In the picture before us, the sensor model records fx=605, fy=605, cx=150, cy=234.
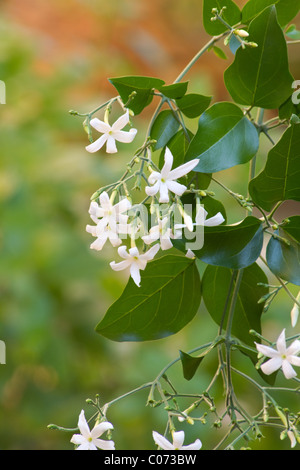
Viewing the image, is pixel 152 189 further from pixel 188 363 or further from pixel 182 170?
pixel 188 363

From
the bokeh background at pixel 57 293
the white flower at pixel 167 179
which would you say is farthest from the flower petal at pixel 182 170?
the bokeh background at pixel 57 293

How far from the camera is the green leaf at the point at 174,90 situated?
1.22ft

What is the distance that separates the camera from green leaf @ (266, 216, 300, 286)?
1.24ft

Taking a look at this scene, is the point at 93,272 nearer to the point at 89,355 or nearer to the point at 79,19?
the point at 89,355

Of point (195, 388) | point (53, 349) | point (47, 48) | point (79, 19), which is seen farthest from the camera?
point (79, 19)

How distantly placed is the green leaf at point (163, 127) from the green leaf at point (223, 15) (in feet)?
0.21

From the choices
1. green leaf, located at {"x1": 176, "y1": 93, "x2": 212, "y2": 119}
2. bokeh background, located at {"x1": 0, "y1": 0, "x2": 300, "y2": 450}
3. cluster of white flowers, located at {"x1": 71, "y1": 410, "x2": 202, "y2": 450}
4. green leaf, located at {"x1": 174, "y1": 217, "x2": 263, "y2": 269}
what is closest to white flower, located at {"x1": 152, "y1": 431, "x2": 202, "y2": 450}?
cluster of white flowers, located at {"x1": 71, "y1": 410, "x2": 202, "y2": 450}

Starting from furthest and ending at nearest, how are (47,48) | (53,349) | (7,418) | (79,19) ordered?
1. (79,19)
2. (47,48)
3. (7,418)
4. (53,349)

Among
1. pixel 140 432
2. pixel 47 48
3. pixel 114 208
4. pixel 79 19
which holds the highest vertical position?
pixel 79 19

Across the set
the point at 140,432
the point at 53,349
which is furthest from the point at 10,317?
the point at 140,432

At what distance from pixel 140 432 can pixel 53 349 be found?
0.24 metres

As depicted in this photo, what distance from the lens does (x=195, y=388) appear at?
108 centimetres

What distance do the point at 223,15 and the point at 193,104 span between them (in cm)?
6

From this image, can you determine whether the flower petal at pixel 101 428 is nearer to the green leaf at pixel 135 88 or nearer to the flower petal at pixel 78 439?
the flower petal at pixel 78 439
